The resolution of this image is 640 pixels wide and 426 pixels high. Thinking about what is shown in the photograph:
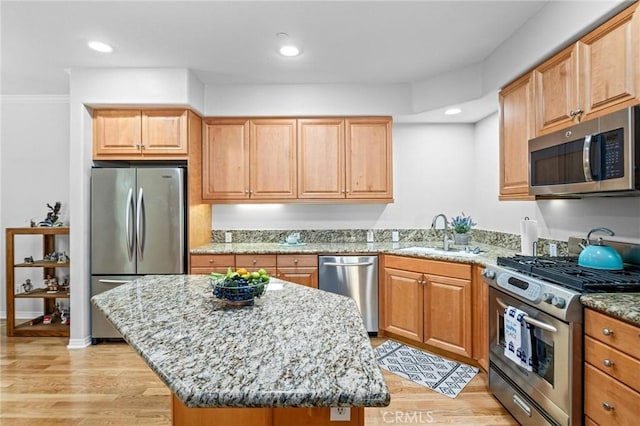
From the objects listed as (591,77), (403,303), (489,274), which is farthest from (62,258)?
(591,77)

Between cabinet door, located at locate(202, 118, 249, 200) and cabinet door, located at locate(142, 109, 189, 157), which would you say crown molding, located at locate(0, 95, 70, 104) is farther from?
cabinet door, located at locate(202, 118, 249, 200)

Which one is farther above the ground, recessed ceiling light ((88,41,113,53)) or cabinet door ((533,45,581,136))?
recessed ceiling light ((88,41,113,53))

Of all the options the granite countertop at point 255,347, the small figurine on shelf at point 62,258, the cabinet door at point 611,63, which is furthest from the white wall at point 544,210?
the small figurine on shelf at point 62,258

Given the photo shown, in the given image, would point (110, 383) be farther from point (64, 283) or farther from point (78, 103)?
point (78, 103)

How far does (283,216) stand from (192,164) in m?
1.15

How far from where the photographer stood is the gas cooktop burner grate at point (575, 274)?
1.64 m

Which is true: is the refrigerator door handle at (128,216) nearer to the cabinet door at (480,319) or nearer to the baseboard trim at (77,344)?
the baseboard trim at (77,344)

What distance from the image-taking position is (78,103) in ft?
10.7

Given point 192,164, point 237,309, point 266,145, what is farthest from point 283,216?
point 237,309

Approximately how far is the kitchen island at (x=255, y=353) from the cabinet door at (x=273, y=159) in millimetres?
2020

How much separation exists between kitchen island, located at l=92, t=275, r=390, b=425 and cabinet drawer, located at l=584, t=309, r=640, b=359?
1078mm

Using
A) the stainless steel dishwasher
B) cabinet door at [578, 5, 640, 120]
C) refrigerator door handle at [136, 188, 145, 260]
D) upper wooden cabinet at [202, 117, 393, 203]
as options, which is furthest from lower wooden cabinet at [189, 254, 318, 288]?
cabinet door at [578, 5, 640, 120]

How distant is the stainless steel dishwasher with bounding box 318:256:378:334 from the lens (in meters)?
3.41

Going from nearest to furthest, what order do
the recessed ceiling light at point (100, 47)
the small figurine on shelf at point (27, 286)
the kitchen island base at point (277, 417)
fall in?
the kitchen island base at point (277, 417), the recessed ceiling light at point (100, 47), the small figurine on shelf at point (27, 286)
